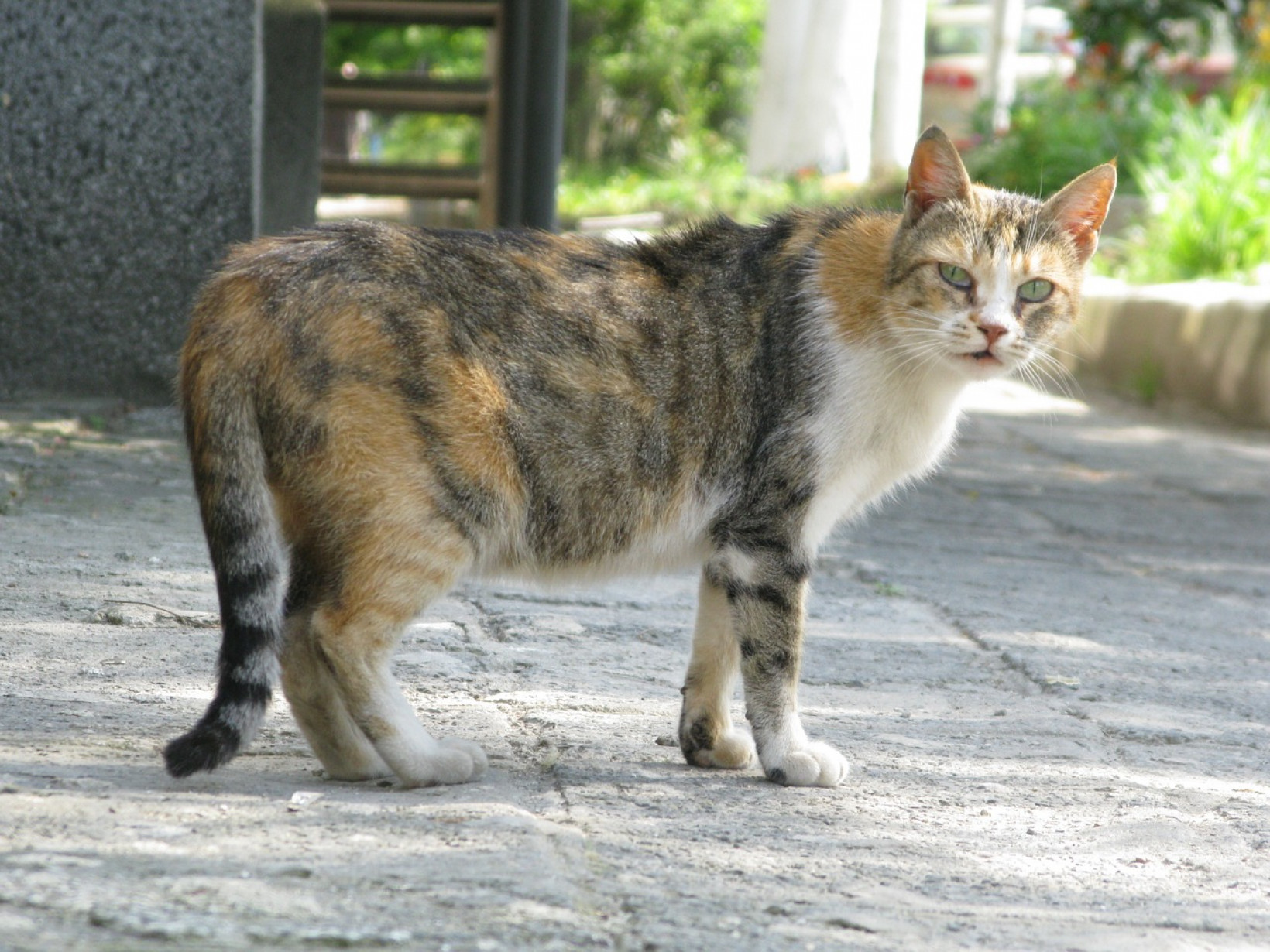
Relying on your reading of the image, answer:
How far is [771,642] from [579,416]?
2.17ft

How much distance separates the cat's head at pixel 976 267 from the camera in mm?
3490

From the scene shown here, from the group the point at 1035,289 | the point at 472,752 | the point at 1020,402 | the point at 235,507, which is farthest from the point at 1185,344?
the point at 235,507

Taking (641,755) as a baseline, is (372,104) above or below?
above

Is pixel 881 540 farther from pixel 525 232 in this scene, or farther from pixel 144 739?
pixel 144 739

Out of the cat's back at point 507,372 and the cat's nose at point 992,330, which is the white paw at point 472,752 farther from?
the cat's nose at point 992,330

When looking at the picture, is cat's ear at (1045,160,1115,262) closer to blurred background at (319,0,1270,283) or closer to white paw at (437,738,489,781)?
blurred background at (319,0,1270,283)

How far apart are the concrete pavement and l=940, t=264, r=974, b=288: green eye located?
111cm

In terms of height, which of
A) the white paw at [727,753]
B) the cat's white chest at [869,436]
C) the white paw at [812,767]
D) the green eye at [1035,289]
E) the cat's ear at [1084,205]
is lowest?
the white paw at [727,753]

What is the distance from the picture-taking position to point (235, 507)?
289cm

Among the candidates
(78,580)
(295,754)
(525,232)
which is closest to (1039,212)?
(525,232)

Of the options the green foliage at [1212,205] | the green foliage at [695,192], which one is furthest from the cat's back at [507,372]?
the green foliage at [695,192]

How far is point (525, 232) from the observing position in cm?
353

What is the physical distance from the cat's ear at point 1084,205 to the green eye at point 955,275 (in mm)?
306

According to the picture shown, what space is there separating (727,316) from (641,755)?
1031 millimetres
